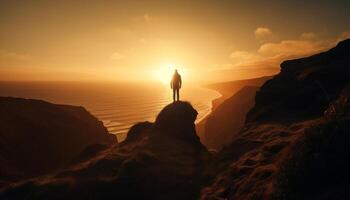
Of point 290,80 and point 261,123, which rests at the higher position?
point 290,80

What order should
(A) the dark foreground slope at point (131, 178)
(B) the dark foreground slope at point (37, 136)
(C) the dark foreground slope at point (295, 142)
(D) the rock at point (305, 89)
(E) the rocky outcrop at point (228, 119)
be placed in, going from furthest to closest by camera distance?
1. (E) the rocky outcrop at point (228, 119)
2. (B) the dark foreground slope at point (37, 136)
3. (D) the rock at point (305, 89)
4. (A) the dark foreground slope at point (131, 178)
5. (C) the dark foreground slope at point (295, 142)

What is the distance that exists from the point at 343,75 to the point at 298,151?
737 inches

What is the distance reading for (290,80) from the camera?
2848 cm

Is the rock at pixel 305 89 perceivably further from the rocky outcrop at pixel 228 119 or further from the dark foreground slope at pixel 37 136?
the rocky outcrop at pixel 228 119

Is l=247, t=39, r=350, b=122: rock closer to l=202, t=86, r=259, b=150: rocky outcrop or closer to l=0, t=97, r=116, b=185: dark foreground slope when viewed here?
Result: l=0, t=97, r=116, b=185: dark foreground slope

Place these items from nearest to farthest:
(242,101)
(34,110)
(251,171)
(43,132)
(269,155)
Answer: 1. (251,171)
2. (269,155)
3. (43,132)
4. (34,110)
5. (242,101)

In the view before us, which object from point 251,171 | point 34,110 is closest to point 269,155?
point 251,171

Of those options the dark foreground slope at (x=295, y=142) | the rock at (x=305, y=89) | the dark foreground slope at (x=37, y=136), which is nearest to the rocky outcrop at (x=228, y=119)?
the dark foreground slope at (x=37, y=136)

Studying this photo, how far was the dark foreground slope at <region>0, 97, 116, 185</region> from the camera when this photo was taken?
34.9 m

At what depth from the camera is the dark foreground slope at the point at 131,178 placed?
1379cm

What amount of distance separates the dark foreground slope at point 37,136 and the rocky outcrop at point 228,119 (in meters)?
37.3

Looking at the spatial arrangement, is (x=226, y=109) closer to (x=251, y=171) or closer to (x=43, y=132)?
(x=43, y=132)

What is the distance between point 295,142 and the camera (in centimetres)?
1060

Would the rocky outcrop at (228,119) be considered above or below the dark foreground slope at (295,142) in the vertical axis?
below
